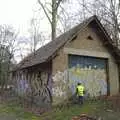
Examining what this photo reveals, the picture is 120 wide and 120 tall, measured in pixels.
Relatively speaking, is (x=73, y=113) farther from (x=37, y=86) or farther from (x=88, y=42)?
(x=37, y=86)

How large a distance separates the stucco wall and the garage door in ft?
1.60

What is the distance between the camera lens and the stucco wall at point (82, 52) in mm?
21891

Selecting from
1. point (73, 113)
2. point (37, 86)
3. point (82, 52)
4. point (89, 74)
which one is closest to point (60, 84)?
point (89, 74)

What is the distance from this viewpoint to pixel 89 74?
77.3 ft

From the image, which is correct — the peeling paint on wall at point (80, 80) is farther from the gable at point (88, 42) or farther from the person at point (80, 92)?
the gable at point (88, 42)

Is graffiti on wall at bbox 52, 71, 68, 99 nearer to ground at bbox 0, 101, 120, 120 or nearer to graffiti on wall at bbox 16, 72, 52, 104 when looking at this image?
graffiti on wall at bbox 16, 72, 52, 104

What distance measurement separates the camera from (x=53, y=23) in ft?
122

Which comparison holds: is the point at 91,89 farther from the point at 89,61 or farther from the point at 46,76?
the point at 46,76

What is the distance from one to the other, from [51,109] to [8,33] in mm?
34946

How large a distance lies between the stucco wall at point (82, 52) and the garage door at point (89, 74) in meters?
0.49

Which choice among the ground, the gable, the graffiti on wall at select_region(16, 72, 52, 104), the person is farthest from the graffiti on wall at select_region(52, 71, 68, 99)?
the gable

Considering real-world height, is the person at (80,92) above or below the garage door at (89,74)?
below

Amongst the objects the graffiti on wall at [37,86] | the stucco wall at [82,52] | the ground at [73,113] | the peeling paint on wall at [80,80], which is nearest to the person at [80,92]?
the ground at [73,113]

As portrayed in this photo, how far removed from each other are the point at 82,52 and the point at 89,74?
6.21ft
